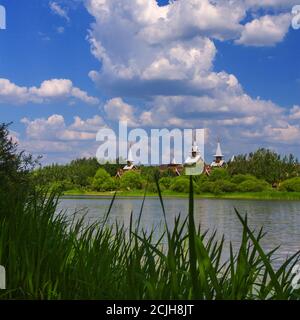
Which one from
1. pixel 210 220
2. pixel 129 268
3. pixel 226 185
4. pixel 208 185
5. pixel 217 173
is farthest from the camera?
pixel 210 220

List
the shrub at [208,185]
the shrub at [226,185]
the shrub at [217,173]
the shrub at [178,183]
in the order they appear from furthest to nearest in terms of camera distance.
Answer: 1. the shrub at [208,185]
2. the shrub at [226,185]
3. the shrub at [217,173]
4. the shrub at [178,183]

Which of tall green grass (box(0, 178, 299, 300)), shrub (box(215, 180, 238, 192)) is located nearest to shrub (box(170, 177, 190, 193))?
tall green grass (box(0, 178, 299, 300))

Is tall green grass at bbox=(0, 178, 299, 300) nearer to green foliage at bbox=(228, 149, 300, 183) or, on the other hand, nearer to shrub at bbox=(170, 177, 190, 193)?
shrub at bbox=(170, 177, 190, 193)

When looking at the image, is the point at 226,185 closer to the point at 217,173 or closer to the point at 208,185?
the point at 208,185

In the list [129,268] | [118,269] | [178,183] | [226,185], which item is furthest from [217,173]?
[129,268]

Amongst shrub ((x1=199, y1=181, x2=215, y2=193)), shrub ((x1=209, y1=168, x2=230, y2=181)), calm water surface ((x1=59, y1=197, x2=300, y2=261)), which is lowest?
calm water surface ((x1=59, y1=197, x2=300, y2=261))

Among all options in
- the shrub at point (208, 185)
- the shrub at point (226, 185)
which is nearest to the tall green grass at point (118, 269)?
the shrub at point (226, 185)

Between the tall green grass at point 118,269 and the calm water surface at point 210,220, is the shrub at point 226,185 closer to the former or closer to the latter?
the calm water surface at point 210,220

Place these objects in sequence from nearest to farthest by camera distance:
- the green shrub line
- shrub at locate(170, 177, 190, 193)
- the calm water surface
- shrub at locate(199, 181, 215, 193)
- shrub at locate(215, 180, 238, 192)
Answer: the green shrub line → shrub at locate(170, 177, 190, 193) → the calm water surface → shrub at locate(215, 180, 238, 192) → shrub at locate(199, 181, 215, 193)

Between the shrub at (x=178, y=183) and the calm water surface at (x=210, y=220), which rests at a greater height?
the shrub at (x=178, y=183)

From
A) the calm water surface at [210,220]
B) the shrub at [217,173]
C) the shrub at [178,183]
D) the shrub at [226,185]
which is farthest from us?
the shrub at [226,185]
